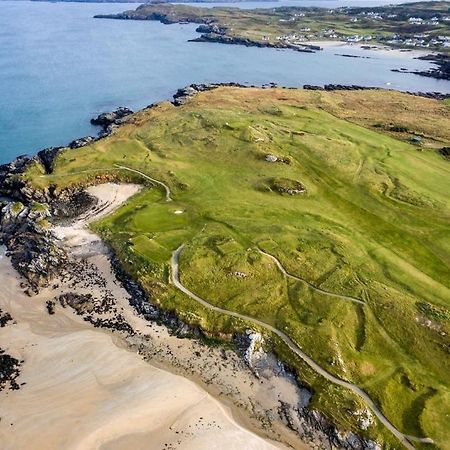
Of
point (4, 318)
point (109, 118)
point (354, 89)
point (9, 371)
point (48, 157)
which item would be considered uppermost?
point (9, 371)

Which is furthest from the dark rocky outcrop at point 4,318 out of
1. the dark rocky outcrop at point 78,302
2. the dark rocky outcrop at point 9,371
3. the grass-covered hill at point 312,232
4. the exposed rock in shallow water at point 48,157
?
the exposed rock in shallow water at point 48,157

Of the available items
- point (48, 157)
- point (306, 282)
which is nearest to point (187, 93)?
point (48, 157)

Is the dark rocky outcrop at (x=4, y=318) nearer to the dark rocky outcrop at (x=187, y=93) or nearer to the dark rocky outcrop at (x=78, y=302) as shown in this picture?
the dark rocky outcrop at (x=78, y=302)

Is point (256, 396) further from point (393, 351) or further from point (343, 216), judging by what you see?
point (343, 216)

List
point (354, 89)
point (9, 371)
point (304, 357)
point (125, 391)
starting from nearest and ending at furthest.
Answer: point (125, 391)
point (9, 371)
point (304, 357)
point (354, 89)

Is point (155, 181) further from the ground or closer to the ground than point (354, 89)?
further from the ground

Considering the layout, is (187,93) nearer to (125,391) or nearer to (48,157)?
(48,157)
